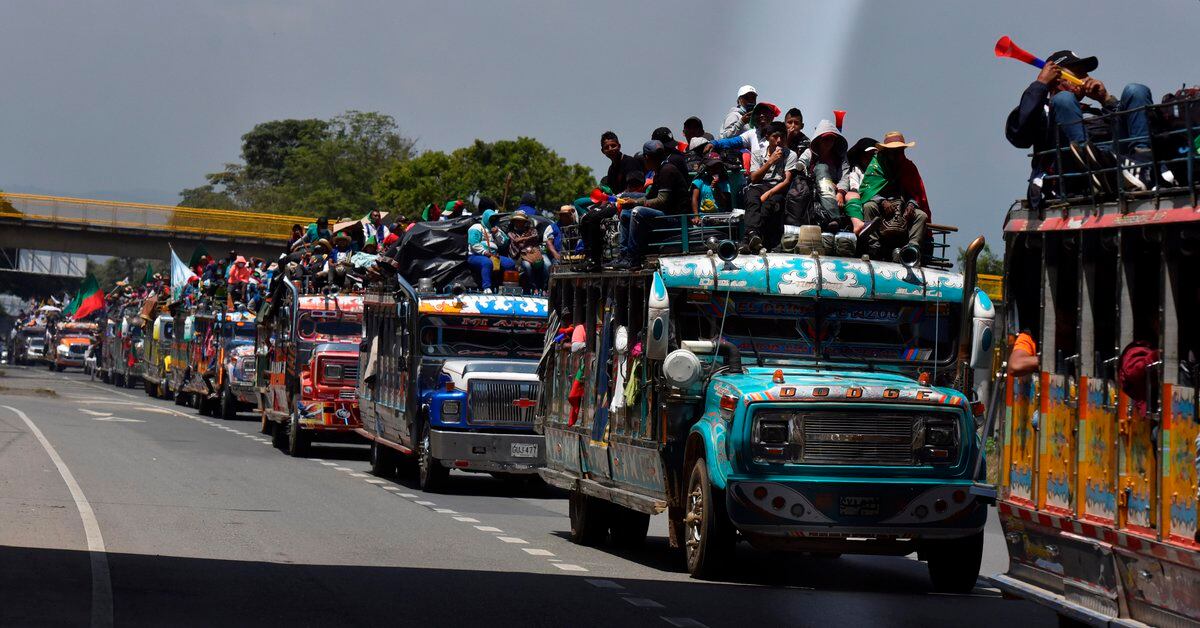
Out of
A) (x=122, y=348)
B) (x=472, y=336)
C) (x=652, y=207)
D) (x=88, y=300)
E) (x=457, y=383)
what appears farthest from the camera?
(x=88, y=300)

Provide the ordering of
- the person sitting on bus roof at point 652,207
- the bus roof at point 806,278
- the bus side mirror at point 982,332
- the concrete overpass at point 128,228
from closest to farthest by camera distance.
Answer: the bus side mirror at point 982,332
the bus roof at point 806,278
the person sitting on bus roof at point 652,207
the concrete overpass at point 128,228

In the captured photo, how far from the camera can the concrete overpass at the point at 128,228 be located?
7706cm

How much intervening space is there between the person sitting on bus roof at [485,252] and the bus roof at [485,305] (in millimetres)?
829

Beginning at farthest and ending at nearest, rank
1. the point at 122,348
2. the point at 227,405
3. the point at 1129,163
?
1. the point at 122,348
2. the point at 227,405
3. the point at 1129,163

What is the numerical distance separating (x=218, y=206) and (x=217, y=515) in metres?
138

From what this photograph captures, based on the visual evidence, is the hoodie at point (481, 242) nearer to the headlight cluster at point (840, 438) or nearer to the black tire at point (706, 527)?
the black tire at point (706, 527)

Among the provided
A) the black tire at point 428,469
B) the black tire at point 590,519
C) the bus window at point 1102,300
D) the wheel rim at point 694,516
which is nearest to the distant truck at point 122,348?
the black tire at point 428,469

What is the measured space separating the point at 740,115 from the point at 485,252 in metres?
7.14

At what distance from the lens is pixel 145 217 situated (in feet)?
259

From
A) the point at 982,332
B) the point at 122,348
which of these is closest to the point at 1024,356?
the point at 982,332

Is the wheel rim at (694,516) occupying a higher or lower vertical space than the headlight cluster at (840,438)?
lower

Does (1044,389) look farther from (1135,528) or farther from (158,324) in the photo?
(158,324)

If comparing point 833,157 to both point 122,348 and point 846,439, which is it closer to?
point 846,439

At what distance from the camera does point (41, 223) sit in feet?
252
